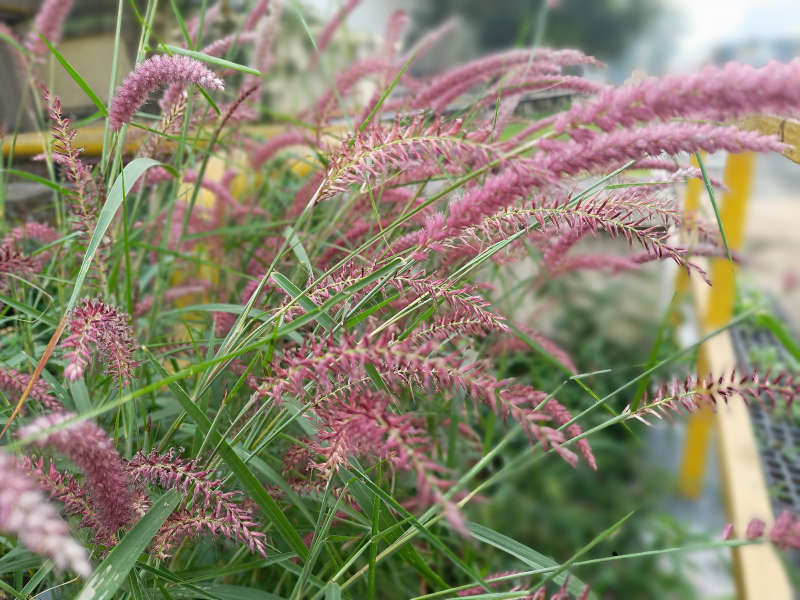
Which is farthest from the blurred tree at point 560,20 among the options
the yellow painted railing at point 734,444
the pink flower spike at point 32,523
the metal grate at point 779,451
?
the pink flower spike at point 32,523

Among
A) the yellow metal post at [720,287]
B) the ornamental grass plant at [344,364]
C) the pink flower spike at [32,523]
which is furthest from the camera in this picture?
the yellow metal post at [720,287]

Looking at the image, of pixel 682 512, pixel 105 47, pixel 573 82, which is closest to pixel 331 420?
pixel 573 82

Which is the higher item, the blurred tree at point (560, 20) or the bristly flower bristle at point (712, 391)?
the blurred tree at point (560, 20)

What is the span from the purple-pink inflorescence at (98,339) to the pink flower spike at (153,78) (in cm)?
11

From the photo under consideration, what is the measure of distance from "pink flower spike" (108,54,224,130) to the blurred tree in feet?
10.1

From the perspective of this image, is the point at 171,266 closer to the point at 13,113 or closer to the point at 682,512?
the point at 13,113

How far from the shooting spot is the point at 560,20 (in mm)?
3678

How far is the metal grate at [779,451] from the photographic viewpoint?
97 cm

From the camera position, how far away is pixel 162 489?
1.42 feet

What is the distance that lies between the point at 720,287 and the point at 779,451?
1.71ft

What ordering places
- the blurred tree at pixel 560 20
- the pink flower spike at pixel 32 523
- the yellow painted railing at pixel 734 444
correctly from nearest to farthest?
the pink flower spike at pixel 32 523 < the yellow painted railing at pixel 734 444 < the blurred tree at pixel 560 20

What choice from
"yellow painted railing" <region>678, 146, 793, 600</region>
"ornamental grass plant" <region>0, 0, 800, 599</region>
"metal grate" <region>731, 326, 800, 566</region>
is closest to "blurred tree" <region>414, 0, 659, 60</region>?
"yellow painted railing" <region>678, 146, 793, 600</region>

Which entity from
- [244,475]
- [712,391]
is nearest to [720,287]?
[712,391]

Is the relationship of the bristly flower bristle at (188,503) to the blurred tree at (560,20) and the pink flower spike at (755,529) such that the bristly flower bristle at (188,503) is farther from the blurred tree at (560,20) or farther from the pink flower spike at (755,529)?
the blurred tree at (560,20)
